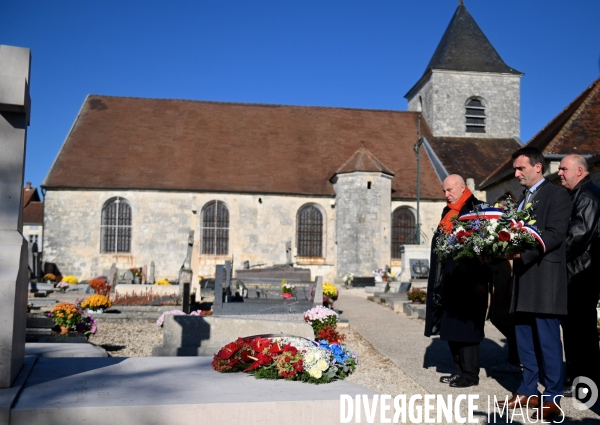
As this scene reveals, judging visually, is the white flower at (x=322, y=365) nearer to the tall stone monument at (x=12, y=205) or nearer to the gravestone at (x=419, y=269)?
the tall stone monument at (x=12, y=205)

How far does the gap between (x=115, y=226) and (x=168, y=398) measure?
24.5m

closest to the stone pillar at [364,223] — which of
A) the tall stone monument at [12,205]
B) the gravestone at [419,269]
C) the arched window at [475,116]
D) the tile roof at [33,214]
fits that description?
the gravestone at [419,269]

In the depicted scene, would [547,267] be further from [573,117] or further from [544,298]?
[573,117]

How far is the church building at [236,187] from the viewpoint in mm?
26719

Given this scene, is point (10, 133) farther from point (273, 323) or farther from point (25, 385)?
point (273, 323)

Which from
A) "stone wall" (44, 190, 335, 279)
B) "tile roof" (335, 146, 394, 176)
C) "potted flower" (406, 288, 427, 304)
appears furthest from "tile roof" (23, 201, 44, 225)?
"potted flower" (406, 288, 427, 304)

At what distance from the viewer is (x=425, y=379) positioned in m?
6.75

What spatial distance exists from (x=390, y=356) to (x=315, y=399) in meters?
5.01

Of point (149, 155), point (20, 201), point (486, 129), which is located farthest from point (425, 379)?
point (486, 129)

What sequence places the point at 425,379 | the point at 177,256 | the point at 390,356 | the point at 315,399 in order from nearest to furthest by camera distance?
the point at 315,399 < the point at 425,379 < the point at 390,356 < the point at 177,256

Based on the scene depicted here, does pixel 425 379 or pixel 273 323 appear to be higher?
pixel 273 323

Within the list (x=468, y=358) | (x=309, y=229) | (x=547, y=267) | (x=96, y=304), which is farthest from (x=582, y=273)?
(x=309, y=229)

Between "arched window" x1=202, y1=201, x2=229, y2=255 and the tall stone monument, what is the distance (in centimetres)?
2334

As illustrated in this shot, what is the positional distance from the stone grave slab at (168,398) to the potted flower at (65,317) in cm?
535
